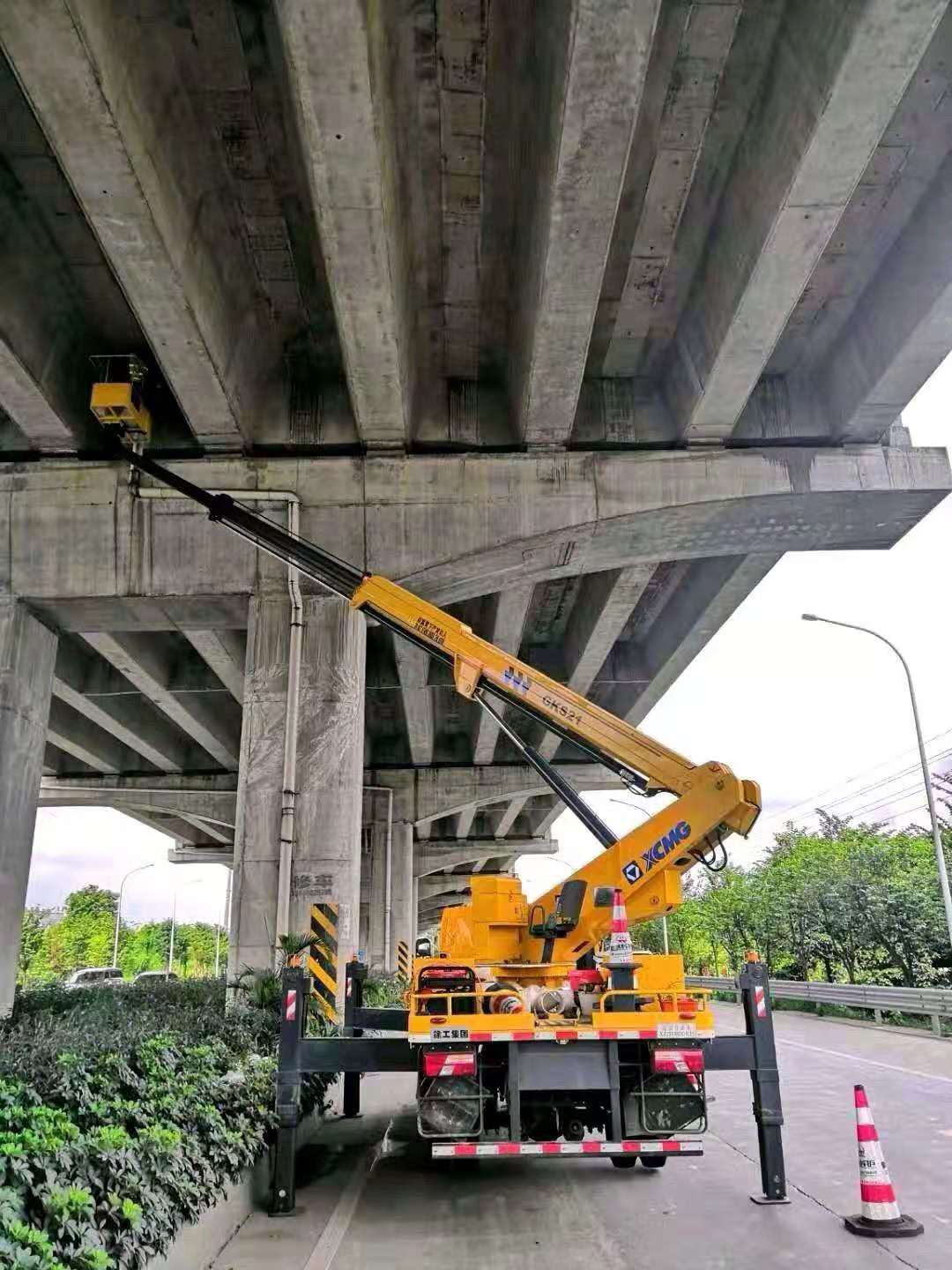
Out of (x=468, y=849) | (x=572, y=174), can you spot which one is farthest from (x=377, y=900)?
(x=572, y=174)

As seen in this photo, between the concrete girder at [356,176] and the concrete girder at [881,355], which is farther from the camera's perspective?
the concrete girder at [881,355]

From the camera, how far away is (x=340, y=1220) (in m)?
6.00

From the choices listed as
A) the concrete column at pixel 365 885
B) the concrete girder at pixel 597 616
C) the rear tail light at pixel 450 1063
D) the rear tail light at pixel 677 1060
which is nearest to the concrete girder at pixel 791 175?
the concrete girder at pixel 597 616

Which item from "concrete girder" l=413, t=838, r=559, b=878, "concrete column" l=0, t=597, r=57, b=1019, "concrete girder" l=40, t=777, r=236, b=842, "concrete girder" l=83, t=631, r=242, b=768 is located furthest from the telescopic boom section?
"concrete girder" l=413, t=838, r=559, b=878

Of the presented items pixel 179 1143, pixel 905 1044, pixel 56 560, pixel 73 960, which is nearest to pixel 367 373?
pixel 56 560

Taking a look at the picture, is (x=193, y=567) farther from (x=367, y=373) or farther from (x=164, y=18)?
(x=164, y=18)

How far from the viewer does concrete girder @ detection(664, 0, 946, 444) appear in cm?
710

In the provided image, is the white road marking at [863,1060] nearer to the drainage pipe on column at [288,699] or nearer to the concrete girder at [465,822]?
the drainage pipe on column at [288,699]

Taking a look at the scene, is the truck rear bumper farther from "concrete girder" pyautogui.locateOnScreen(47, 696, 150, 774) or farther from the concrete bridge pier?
the concrete bridge pier

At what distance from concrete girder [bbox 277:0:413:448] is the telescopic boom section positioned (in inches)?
81.7

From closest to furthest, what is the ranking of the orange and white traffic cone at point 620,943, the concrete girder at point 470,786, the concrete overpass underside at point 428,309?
the orange and white traffic cone at point 620,943 → the concrete overpass underside at point 428,309 → the concrete girder at point 470,786

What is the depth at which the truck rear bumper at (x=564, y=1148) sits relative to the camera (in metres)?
6.09

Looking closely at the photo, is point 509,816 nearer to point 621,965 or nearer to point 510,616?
point 510,616

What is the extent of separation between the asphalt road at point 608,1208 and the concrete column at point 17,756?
4694mm
